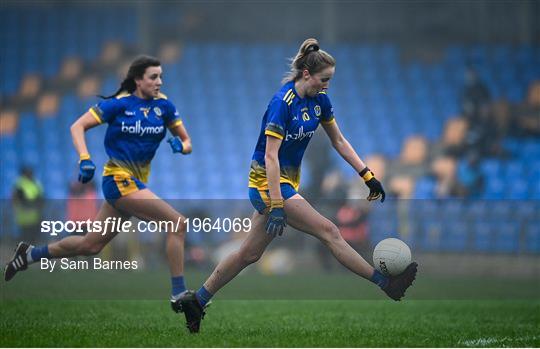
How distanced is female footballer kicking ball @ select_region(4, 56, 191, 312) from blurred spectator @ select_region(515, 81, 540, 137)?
1677 cm

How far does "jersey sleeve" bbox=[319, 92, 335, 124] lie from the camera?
900 centimetres

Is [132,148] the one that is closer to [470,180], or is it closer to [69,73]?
[470,180]

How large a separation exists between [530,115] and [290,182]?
18.3 metres

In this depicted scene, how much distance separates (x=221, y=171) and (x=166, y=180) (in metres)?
1.31

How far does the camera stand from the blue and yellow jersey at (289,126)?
8.62 meters

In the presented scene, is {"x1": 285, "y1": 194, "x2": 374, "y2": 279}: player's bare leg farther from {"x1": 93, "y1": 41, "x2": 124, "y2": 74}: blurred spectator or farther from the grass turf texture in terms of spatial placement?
{"x1": 93, "y1": 41, "x2": 124, "y2": 74}: blurred spectator

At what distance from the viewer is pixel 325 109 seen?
9.07m

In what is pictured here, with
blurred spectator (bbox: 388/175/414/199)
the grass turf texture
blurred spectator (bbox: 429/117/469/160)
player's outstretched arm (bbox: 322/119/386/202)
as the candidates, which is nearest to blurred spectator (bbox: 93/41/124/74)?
blurred spectator (bbox: 388/175/414/199)

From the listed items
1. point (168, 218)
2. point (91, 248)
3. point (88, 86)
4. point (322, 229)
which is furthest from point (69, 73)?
point (322, 229)

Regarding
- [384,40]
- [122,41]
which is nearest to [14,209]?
[122,41]

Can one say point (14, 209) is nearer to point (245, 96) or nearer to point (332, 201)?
point (332, 201)

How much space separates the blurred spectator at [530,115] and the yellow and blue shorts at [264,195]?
17.5m

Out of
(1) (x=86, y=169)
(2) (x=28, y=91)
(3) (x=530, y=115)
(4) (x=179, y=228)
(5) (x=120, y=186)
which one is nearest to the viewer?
(1) (x=86, y=169)

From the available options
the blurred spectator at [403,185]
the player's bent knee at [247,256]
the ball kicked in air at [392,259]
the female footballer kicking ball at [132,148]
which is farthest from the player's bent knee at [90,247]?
the blurred spectator at [403,185]
